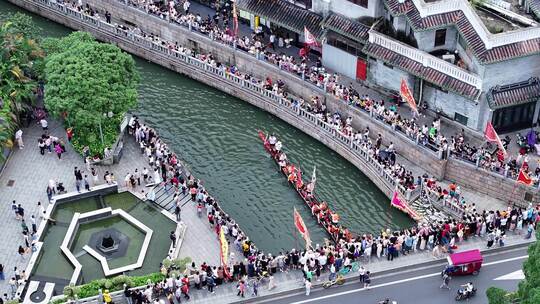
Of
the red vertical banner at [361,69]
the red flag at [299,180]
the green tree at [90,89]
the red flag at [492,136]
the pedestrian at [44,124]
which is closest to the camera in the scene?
the red flag at [492,136]

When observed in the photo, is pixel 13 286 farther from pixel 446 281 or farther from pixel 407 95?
pixel 407 95

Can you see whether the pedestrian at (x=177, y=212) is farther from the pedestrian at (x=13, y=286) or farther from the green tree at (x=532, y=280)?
the green tree at (x=532, y=280)

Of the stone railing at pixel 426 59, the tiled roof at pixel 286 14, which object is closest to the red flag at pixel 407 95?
the stone railing at pixel 426 59

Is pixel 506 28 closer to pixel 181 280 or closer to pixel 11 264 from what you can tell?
pixel 181 280

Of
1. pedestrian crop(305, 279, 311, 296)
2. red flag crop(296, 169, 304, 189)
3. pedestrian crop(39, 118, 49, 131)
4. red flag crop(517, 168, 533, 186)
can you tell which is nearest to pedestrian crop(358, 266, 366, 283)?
pedestrian crop(305, 279, 311, 296)

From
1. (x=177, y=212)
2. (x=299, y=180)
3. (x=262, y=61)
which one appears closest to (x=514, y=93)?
(x=299, y=180)

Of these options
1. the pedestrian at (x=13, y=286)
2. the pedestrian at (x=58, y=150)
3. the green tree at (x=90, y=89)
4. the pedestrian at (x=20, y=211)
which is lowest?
the pedestrian at (x=13, y=286)
